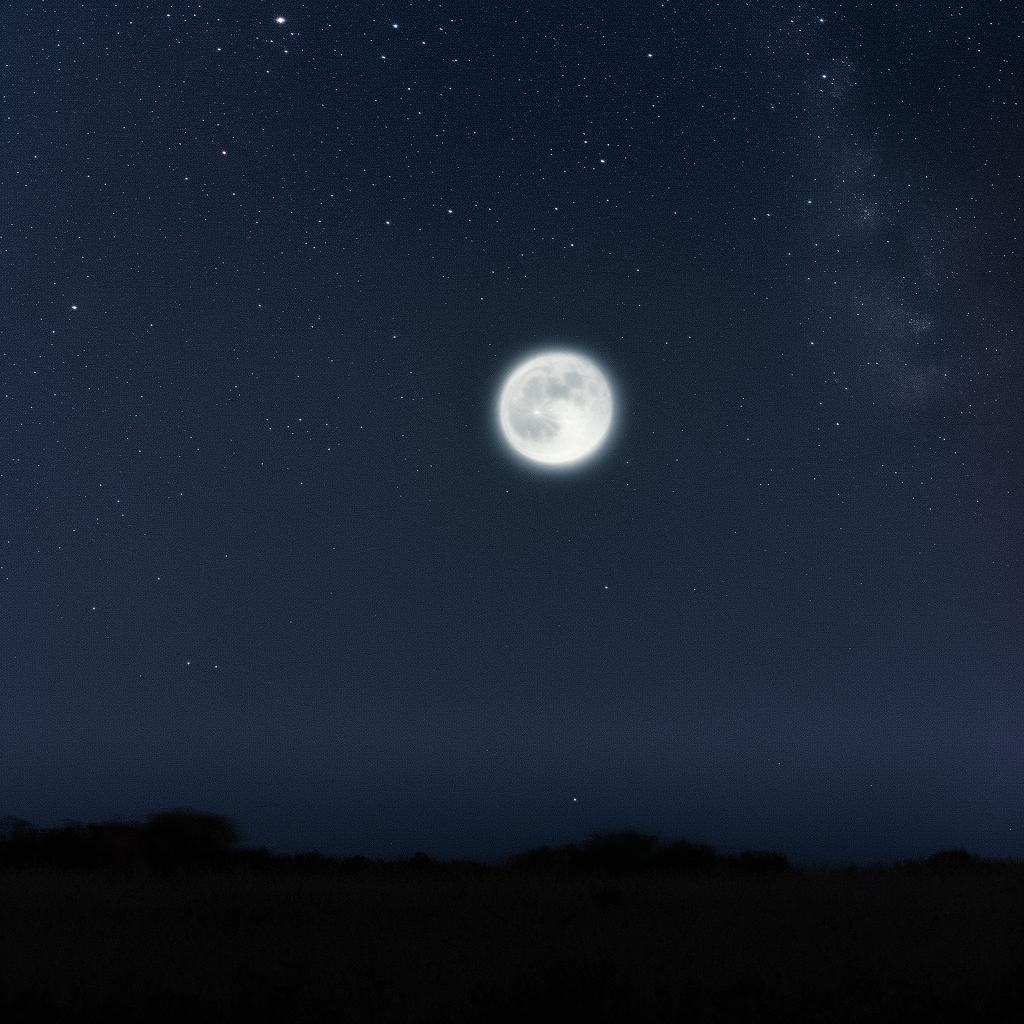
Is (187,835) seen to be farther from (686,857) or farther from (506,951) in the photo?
(506,951)

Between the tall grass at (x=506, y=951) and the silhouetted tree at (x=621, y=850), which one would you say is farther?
the silhouetted tree at (x=621, y=850)

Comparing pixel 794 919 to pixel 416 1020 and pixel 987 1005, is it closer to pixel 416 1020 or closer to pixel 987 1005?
pixel 987 1005

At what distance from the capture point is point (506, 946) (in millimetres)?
10516

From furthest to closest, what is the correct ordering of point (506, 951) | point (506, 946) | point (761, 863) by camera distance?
1. point (761, 863)
2. point (506, 946)
3. point (506, 951)

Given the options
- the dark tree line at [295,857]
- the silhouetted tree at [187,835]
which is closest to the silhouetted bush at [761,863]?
the dark tree line at [295,857]

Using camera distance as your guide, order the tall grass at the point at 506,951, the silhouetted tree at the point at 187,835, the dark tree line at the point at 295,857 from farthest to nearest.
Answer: the silhouetted tree at the point at 187,835
the dark tree line at the point at 295,857
the tall grass at the point at 506,951

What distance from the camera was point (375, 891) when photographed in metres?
14.8

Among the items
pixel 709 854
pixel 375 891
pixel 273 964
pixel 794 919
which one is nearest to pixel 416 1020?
pixel 273 964

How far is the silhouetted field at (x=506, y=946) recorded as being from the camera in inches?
324

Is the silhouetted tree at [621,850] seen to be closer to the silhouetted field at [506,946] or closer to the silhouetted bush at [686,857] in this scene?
the silhouetted bush at [686,857]

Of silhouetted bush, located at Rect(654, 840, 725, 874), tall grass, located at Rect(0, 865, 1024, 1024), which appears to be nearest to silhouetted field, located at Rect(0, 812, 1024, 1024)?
tall grass, located at Rect(0, 865, 1024, 1024)

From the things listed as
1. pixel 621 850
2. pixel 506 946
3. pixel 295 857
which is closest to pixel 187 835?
pixel 295 857

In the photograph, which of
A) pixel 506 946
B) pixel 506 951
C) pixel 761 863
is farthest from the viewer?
pixel 761 863

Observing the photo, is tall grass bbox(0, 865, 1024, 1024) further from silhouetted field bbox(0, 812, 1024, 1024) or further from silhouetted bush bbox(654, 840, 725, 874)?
silhouetted bush bbox(654, 840, 725, 874)
